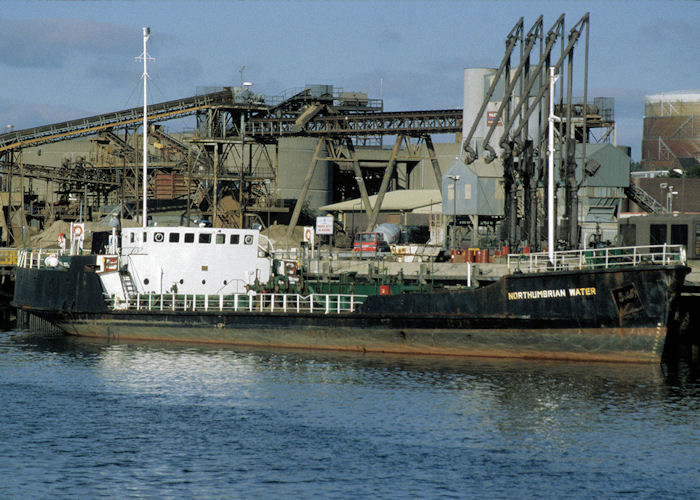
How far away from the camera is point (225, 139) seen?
81250 millimetres

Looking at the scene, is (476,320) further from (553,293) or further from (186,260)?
(186,260)

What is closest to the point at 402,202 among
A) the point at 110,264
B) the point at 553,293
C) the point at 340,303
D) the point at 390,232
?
the point at 390,232

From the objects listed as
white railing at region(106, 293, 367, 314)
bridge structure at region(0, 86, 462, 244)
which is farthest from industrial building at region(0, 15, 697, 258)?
white railing at region(106, 293, 367, 314)

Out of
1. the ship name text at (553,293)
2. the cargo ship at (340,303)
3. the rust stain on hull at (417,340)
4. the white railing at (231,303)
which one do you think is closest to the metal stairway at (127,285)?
the cargo ship at (340,303)

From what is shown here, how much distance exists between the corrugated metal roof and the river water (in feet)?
172

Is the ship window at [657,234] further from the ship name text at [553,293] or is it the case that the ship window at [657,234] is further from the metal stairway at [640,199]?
the metal stairway at [640,199]

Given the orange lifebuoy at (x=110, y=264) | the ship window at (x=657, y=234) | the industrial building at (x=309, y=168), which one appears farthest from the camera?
the industrial building at (x=309, y=168)

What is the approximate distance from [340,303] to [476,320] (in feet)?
24.8

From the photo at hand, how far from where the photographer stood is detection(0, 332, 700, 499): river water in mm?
22125

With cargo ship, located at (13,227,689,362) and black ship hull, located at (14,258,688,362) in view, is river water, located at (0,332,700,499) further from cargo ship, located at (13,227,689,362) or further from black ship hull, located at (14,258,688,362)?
cargo ship, located at (13,227,689,362)

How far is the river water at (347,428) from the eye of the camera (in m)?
22.1

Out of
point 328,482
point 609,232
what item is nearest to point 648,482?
point 328,482

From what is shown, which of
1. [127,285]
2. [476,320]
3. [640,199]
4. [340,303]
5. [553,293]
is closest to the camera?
[553,293]

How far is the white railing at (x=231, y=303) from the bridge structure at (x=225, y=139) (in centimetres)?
3356
